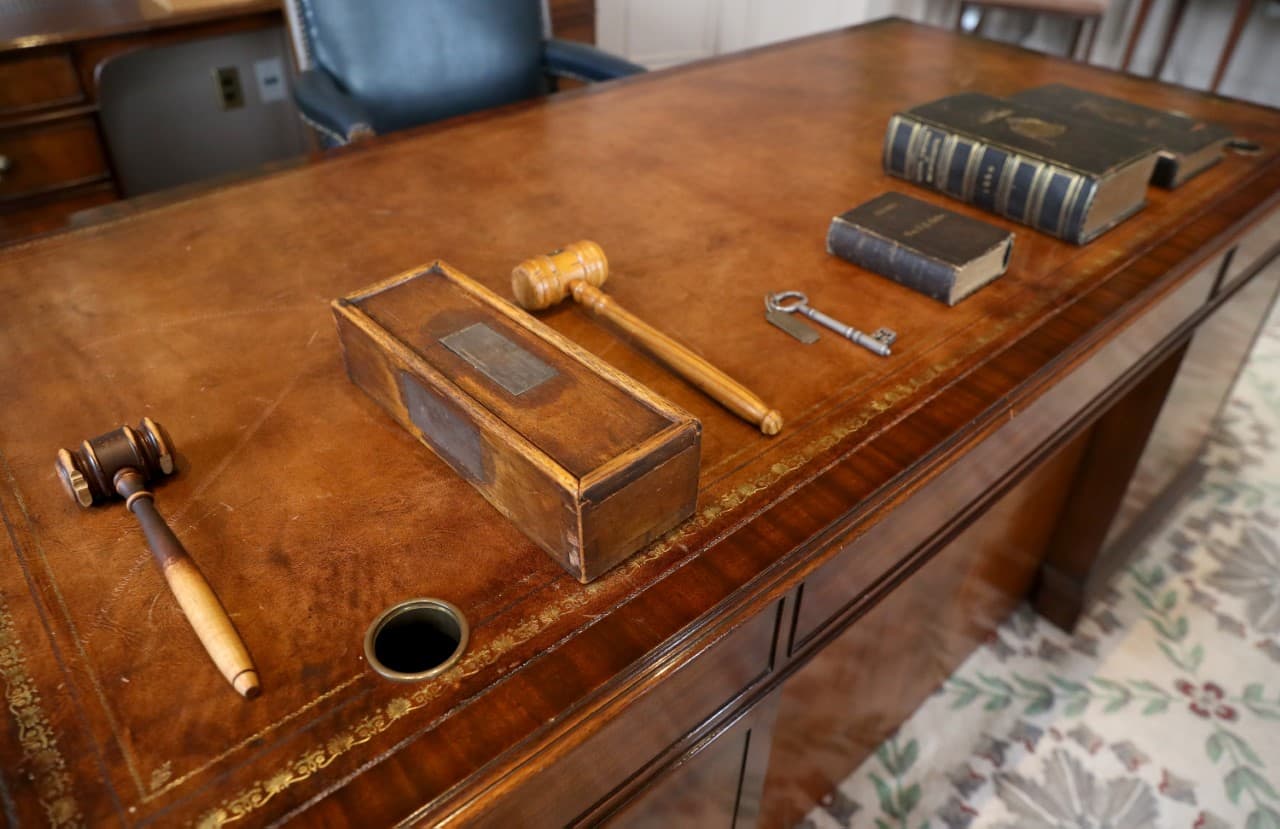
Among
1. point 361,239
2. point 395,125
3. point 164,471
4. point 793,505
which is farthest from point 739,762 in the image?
point 395,125

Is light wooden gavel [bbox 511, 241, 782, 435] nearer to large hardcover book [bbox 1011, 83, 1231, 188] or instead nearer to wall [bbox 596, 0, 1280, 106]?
large hardcover book [bbox 1011, 83, 1231, 188]

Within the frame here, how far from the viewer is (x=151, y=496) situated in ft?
2.02

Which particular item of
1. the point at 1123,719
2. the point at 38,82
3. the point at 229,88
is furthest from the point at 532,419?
the point at 229,88

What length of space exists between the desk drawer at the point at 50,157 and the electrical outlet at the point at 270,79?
50 cm

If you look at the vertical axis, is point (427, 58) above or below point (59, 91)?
above

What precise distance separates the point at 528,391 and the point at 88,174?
1.75m

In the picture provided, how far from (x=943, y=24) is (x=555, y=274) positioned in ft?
11.2

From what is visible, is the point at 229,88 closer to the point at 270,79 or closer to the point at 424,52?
the point at 270,79

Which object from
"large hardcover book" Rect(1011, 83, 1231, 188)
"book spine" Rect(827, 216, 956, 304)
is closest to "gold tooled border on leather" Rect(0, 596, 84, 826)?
"book spine" Rect(827, 216, 956, 304)

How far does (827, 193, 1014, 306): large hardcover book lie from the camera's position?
33.7 inches

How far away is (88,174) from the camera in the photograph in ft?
6.14

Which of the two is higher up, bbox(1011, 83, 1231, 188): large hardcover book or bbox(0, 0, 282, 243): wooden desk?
bbox(1011, 83, 1231, 188): large hardcover book

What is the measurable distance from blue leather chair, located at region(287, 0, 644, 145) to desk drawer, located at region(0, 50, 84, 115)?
1.73ft

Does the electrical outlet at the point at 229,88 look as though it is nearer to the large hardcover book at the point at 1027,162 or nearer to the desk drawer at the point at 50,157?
the desk drawer at the point at 50,157
